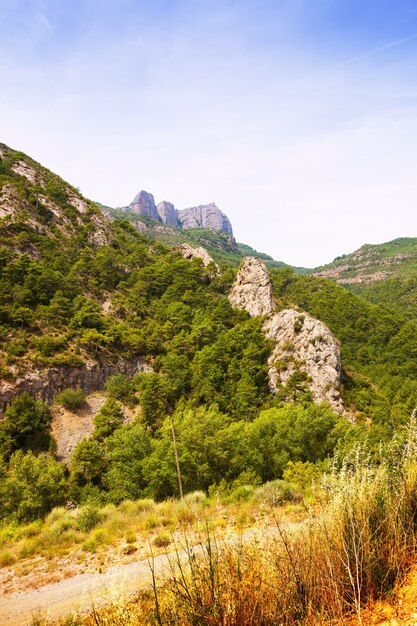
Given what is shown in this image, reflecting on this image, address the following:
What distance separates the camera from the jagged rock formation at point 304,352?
38.2 meters

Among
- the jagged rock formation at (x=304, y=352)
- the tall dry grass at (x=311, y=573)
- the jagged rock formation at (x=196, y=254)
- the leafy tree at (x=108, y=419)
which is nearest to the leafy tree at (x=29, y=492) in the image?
the leafy tree at (x=108, y=419)

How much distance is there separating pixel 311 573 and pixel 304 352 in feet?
133

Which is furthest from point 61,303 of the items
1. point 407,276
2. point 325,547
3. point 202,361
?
point 407,276

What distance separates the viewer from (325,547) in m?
3.44

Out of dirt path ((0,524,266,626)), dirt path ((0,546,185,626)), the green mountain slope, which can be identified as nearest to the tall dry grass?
dirt path ((0,524,266,626))

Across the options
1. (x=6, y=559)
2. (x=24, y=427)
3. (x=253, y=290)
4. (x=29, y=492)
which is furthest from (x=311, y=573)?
(x=253, y=290)

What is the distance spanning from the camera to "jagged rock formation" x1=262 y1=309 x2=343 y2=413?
125ft

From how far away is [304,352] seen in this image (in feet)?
138

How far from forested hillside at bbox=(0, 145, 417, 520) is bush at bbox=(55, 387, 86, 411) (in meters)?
0.24

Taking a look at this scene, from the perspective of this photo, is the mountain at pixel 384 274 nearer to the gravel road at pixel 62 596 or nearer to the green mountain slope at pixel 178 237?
the green mountain slope at pixel 178 237

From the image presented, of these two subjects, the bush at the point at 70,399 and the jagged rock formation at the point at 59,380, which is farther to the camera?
the bush at the point at 70,399

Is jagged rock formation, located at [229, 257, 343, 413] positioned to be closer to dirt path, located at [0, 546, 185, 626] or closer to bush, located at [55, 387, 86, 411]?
bush, located at [55, 387, 86, 411]

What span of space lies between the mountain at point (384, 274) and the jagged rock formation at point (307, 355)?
58803 millimetres

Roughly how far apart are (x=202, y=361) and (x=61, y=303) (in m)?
20.3
